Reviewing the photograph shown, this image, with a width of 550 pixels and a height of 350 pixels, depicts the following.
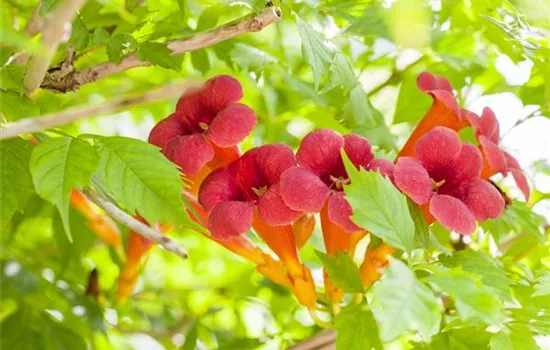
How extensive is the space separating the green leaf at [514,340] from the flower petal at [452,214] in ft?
0.36

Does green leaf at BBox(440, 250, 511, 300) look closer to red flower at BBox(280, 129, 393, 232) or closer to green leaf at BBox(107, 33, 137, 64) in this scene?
red flower at BBox(280, 129, 393, 232)

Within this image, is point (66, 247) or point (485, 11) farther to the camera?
point (66, 247)

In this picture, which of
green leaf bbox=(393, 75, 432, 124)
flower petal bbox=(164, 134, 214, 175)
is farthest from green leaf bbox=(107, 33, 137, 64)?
green leaf bbox=(393, 75, 432, 124)

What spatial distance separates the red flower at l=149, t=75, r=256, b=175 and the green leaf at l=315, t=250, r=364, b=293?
17 centimetres

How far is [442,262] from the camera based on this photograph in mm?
932

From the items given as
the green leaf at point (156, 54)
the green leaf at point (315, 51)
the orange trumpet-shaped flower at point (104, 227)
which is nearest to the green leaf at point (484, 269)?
the green leaf at point (315, 51)

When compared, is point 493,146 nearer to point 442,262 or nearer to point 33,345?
point 442,262

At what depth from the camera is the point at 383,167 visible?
890 mm

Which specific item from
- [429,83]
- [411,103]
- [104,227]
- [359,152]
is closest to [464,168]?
[359,152]

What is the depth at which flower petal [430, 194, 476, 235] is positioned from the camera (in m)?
0.87

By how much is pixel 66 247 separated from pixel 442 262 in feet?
2.53

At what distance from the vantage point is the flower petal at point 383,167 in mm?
886

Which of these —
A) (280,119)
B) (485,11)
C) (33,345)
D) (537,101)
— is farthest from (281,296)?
(485,11)

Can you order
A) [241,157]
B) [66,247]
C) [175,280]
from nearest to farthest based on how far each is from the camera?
[241,157], [66,247], [175,280]
